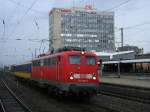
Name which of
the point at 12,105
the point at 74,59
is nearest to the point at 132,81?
the point at 74,59

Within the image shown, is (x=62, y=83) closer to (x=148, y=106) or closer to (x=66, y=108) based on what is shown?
(x=66, y=108)

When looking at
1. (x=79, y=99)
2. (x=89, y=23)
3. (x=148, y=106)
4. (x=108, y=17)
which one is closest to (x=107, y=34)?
(x=108, y=17)

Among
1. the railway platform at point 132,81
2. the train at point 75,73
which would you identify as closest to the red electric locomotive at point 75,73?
the train at point 75,73

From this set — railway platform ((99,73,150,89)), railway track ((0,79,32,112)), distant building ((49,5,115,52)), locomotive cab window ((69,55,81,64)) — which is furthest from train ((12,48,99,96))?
distant building ((49,5,115,52))

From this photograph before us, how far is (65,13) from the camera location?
137 feet

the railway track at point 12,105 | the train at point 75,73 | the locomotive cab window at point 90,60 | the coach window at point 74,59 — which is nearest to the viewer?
the railway track at point 12,105

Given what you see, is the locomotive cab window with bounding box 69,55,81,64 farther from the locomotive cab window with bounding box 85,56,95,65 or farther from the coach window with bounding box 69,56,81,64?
the locomotive cab window with bounding box 85,56,95,65

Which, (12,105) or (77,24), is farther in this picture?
(77,24)

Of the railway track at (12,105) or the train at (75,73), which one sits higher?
the train at (75,73)

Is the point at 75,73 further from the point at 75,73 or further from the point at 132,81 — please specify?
the point at 132,81

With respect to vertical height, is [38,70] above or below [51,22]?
below

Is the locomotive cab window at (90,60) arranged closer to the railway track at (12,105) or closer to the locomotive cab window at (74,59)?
the locomotive cab window at (74,59)

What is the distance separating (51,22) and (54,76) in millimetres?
22949

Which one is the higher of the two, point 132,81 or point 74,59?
point 74,59
